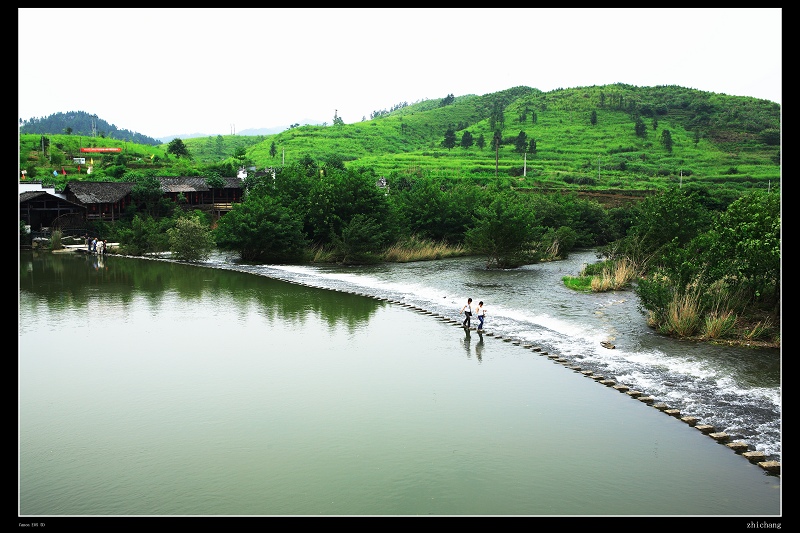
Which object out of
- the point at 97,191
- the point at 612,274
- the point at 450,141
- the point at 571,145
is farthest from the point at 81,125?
the point at 612,274

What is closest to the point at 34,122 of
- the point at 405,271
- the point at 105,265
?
the point at 105,265

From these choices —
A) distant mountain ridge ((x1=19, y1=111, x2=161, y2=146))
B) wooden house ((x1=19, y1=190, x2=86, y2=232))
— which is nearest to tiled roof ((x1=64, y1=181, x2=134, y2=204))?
wooden house ((x1=19, y1=190, x2=86, y2=232))

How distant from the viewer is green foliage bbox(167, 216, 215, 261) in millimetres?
37062

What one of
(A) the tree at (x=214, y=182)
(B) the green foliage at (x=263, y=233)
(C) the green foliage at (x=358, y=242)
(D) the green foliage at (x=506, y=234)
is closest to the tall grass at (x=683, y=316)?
(D) the green foliage at (x=506, y=234)

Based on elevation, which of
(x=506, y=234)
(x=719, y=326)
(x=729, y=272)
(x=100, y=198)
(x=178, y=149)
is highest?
(x=178, y=149)

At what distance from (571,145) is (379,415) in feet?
243

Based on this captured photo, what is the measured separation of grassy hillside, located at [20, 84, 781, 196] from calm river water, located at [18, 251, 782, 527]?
4581 cm

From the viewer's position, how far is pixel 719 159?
7194cm

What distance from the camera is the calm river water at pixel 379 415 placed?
9188 millimetres

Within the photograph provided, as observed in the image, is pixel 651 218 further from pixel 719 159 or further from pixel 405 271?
pixel 719 159

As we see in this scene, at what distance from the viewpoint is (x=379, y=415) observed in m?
12.2

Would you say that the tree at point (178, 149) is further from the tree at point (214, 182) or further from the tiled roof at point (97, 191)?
the tiled roof at point (97, 191)

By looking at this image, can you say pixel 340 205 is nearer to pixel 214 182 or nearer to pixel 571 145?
pixel 214 182
